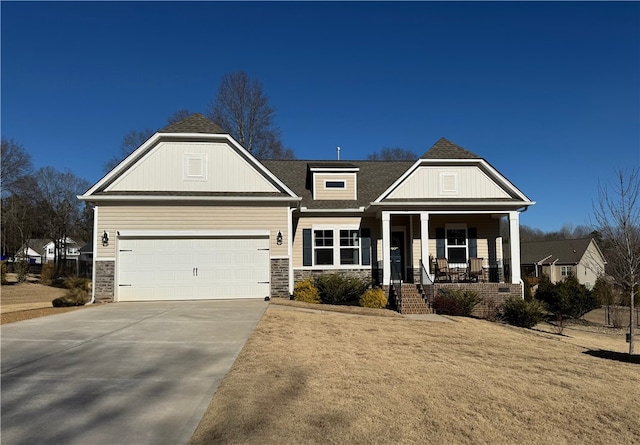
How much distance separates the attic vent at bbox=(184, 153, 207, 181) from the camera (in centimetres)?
1534

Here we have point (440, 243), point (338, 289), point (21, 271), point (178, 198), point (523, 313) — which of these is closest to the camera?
point (523, 313)

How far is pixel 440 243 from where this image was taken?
1798 cm

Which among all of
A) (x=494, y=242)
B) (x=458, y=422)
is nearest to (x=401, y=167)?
(x=494, y=242)

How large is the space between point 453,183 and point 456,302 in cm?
508

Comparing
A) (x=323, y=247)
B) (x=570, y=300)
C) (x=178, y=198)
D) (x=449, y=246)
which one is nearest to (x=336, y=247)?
(x=323, y=247)

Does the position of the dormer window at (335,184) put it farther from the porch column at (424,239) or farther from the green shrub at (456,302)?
the green shrub at (456,302)

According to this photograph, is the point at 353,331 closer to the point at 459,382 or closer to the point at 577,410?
the point at 459,382

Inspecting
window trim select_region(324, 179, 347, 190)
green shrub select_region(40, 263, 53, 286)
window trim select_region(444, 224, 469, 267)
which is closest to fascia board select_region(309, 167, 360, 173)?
window trim select_region(324, 179, 347, 190)

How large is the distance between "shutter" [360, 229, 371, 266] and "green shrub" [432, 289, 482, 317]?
3.39 meters

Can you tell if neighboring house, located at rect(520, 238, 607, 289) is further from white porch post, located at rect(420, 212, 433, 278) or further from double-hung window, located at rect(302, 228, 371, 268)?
double-hung window, located at rect(302, 228, 371, 268)

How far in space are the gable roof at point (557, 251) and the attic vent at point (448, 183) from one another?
2778 cm

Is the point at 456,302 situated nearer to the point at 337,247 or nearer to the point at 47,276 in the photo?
the point at 337,247

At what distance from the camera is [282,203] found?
15484 mm

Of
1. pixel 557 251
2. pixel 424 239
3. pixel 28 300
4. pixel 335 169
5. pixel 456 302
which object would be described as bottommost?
pixel 28 300
